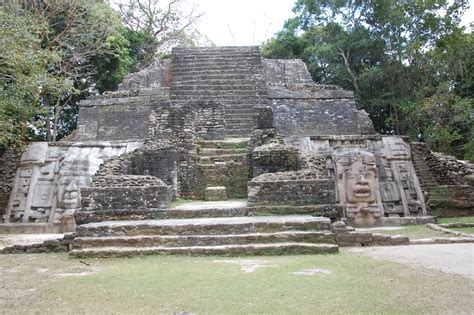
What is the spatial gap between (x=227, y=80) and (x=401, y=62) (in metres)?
7.07

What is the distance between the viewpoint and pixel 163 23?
80.6 feet

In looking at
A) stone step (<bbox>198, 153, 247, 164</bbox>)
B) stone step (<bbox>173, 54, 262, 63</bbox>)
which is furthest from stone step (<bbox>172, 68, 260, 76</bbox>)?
stone step (<bbox>198, 153, 247, 164</bbox>)

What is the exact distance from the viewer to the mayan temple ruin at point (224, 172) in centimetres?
586

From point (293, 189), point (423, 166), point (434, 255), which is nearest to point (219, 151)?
point (293, 189)

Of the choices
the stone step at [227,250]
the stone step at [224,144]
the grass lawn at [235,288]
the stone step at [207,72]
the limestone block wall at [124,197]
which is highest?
the stone step at [207,72]

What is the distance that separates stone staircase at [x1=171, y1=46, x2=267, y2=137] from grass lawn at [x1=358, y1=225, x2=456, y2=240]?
6155 millimetres

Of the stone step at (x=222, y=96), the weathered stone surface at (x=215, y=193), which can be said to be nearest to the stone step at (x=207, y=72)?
the stone step at (x=222, y=96)

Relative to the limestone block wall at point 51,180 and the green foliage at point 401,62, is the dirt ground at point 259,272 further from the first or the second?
the green foliage at point 401,62

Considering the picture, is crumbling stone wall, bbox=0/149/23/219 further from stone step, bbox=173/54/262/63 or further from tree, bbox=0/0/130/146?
stone step, bbox=173/54/262/63

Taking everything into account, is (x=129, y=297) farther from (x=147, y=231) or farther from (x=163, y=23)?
(x=163, y=23)

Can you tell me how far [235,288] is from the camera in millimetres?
3740

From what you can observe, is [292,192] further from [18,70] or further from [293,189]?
[18,70]

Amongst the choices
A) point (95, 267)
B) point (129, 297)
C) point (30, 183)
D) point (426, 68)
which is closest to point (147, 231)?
point (95, 267)

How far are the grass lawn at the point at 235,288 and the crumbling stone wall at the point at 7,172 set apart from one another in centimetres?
611
